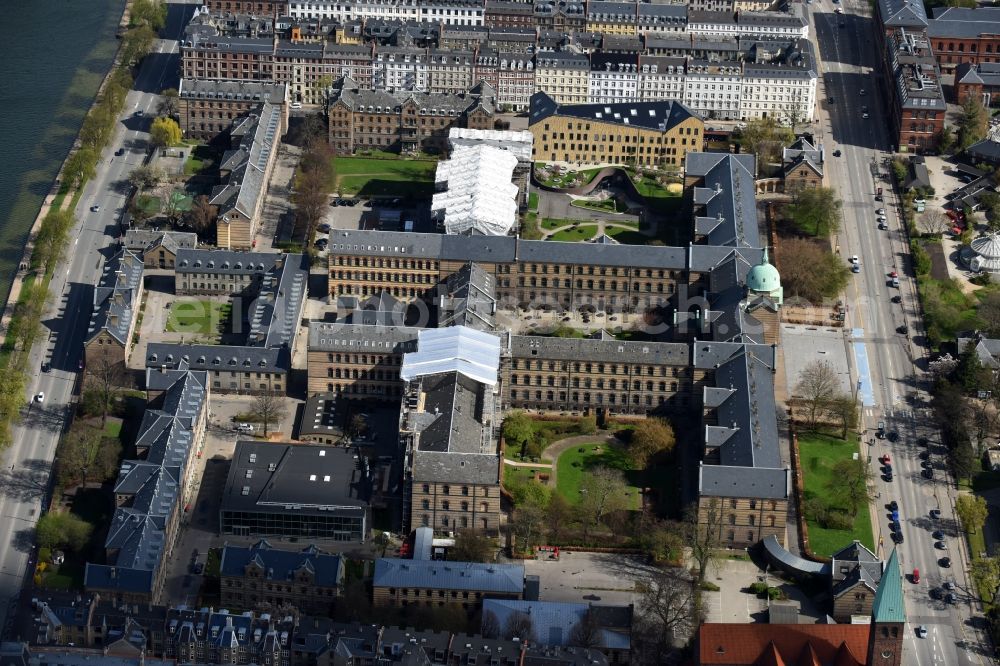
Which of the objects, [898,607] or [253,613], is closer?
[898,607]

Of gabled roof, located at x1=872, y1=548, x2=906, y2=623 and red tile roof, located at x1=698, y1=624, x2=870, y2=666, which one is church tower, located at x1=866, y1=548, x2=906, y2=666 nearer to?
gabled roof, located at x1=872, y1=548, x2=906, y2=623

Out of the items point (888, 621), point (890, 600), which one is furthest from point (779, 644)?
point (890, 600)

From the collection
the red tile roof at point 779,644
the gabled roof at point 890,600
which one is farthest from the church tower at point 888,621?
the red tile roof at point 779,644

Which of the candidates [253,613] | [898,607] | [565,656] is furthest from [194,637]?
[898,607]

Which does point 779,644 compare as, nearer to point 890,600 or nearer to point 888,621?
point 888,621

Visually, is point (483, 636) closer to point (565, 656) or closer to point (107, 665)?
point (565, 656)

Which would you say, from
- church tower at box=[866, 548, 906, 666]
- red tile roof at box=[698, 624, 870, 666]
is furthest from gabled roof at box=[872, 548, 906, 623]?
red tile roof at box=[698, 624, 870, 666]
